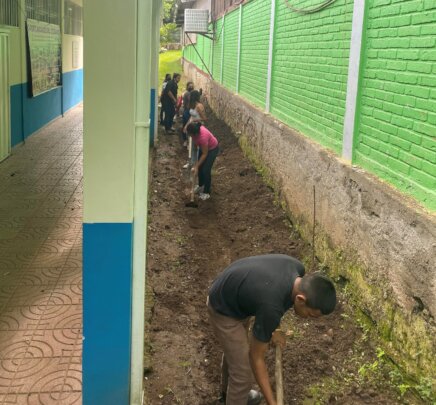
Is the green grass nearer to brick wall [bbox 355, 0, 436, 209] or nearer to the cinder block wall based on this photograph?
the cinder block wall

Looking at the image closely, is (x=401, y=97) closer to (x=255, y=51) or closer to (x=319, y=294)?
(x=319, y=294)

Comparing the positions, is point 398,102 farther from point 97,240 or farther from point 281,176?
point 281,176

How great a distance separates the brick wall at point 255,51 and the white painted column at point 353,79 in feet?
15.2

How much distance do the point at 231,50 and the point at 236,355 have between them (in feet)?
42.6

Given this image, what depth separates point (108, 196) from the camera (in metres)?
3.09

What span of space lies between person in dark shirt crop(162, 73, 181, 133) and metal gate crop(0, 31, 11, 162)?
17.0 ft

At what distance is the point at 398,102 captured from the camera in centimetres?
436

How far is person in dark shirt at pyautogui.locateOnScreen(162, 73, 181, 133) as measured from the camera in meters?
14.7

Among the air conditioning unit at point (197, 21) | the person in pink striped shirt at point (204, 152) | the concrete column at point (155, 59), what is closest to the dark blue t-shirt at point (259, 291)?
the person in pink striped shirt at point (204, 152)

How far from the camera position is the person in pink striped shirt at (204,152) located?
8594mm

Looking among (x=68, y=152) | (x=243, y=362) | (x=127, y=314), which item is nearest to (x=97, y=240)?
(x=127, y=314)

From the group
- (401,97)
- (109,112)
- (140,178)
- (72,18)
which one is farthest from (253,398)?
(72,18)

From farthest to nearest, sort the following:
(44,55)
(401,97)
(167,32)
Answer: (167,32), (44,55), (401,97)

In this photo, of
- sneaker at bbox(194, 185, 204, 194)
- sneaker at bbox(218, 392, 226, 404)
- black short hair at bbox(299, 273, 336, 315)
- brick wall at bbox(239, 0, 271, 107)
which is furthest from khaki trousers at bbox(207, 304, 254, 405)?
brick wall at bbox(239, 0, 271, 107)
